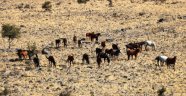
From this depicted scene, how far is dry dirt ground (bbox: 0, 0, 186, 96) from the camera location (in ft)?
92.5

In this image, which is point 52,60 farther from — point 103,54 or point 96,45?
point 96,45

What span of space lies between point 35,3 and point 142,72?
4210 cm

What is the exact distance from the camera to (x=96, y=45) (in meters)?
41.8

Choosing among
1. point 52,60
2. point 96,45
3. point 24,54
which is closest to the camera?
point 52,60

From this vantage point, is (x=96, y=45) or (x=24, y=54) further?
(x=96, y=45)

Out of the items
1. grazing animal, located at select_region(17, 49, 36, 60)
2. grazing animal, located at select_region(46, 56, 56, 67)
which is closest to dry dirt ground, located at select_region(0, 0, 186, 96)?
grazing animal, located at select_region(46, 56, 56, 67)

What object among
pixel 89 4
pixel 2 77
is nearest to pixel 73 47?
pixel 2 77

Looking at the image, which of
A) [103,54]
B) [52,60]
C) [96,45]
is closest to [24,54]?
[52,60]

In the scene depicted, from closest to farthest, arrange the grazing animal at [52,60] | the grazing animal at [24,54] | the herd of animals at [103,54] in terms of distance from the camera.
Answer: the herd of animals at [103,54], the grazing animal at [52,60], the grazing animal at [24,54]

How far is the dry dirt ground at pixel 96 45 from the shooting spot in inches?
1110

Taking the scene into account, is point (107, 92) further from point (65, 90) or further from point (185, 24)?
point (185, 24)

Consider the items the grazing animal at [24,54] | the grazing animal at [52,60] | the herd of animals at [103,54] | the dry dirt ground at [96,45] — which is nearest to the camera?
the dry dirt ground at [96,45]

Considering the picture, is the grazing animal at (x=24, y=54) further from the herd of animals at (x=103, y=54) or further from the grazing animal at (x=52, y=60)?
the grazing animal at (x=52, y=60)

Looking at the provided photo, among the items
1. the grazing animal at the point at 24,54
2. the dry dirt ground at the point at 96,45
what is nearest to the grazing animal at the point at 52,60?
the dry dirt ground at the point at 96,45
